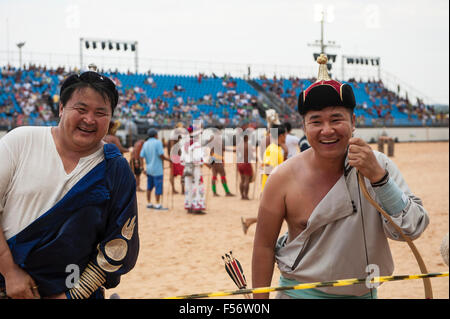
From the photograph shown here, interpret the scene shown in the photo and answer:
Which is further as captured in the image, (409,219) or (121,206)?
(121,206)

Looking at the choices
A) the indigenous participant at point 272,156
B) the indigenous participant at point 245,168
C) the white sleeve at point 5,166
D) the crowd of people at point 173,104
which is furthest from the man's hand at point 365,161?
the crowd of people at point 173,104

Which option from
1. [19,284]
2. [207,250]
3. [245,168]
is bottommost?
[207,250]

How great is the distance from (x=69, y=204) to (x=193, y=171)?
797cm

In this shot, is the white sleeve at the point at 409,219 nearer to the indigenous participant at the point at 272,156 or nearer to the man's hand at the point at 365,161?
the man's hand at the point at 365,161

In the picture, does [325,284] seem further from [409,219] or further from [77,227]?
[77,227]

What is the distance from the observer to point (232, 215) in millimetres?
9977

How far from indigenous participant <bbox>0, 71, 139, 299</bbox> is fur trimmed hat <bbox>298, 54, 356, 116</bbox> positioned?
82 centimetres

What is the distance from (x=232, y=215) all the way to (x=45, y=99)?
2307cm

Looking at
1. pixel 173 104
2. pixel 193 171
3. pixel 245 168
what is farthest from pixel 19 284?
pixel 173 104

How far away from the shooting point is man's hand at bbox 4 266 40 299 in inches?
72.6

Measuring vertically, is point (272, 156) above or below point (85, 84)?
below

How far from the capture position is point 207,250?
22.9ft

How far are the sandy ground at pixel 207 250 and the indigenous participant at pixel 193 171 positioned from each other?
266 mm
